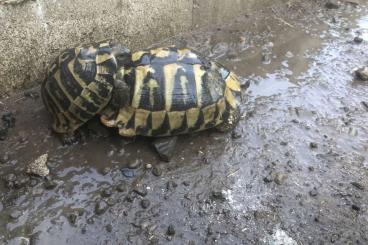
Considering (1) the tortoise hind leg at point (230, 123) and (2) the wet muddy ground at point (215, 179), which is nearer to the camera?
(2) the wet muddy ground at point (215, 179)

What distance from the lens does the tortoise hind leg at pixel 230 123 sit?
4.30 metres

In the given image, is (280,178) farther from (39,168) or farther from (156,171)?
(39,168)

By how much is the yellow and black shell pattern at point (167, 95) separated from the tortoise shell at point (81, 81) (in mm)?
140

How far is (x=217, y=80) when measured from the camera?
4184mm

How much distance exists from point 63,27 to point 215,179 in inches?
85.4

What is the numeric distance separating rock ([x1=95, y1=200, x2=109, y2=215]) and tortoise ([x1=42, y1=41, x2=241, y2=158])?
0.66 meters

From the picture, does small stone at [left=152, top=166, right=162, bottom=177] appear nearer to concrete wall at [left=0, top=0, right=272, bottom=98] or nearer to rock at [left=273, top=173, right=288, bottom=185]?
rock at [left=273, top=173, right=288, bottom=185]

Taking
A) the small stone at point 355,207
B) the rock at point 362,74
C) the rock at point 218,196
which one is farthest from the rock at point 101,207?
the rock at point 362,74

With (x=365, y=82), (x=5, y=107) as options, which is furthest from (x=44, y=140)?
(x=365, y=82)

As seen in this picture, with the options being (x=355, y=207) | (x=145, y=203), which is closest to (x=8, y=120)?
(x=145, y=203)

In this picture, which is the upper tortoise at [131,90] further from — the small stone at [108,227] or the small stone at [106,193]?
the small stone at [108,227]

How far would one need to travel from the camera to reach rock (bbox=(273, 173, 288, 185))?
3.94 meters

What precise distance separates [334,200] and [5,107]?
3.25 metres

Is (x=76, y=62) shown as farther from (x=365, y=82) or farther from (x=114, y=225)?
(x=365, y=82)
